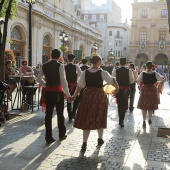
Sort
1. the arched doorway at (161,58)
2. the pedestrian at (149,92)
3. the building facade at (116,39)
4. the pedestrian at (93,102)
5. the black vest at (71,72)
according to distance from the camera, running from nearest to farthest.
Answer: the pedestrian at (93,102) < the pedestrian at (149,92) < the black vest at (71,72) < the arched doorway at (161,58) < the building facade at (116,39)

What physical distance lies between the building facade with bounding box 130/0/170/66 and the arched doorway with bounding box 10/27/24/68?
133ft

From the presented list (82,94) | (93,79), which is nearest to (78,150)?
(82,94)

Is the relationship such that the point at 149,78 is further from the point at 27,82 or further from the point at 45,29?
the point at 45,29

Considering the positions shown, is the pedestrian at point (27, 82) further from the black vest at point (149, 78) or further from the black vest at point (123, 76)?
the black vest at point (149, 78)

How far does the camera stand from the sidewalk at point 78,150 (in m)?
4.50

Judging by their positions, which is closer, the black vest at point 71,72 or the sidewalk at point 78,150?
the sidewalk at point 78,150

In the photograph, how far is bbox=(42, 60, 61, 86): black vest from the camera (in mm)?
5633

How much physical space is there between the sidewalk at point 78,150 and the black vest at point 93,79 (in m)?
1.20

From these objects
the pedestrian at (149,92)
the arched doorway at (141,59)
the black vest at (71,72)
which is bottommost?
the pedestrian at (149,92)

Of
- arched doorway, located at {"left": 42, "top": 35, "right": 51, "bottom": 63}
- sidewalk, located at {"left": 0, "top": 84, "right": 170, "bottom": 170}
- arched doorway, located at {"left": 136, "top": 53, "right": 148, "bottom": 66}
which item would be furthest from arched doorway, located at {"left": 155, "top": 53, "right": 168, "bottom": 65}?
sidewalk, located at {"left": 0, "top": 84, "right": 170, "bottom": 170}

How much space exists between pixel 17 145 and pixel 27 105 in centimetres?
Answer: 400

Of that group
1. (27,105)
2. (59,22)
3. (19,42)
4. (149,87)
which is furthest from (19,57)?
(149,87)

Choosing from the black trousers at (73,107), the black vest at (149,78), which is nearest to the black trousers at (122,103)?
the black vest at (149,78)

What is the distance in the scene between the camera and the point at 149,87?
7.53 metres
